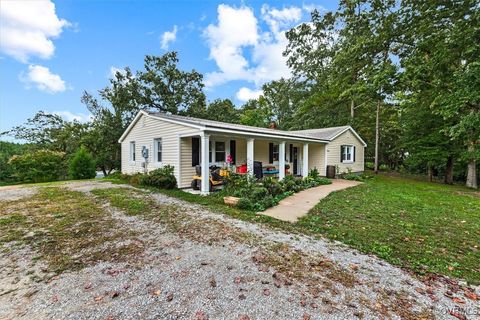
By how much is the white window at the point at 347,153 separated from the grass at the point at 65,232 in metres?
15.4

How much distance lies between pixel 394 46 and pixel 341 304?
38.6 feet

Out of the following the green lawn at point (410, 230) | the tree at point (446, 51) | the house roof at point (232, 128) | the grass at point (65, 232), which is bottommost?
the green lawn at point (410, 230)

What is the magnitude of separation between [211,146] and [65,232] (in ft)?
22.6

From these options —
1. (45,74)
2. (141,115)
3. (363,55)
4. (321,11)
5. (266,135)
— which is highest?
(321,11)

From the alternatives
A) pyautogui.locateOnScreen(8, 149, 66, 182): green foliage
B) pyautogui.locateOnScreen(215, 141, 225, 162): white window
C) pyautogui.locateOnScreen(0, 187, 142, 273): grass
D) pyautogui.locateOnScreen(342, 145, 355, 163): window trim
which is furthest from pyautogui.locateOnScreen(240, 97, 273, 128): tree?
pyautogui.locateOnScreen(0, 187, 142, 273): grass

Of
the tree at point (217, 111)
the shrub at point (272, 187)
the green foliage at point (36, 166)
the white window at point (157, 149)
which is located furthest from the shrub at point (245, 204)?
the green foliage at point (36, 166)

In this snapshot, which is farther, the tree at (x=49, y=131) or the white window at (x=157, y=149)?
the tree at (x=49, y=131)

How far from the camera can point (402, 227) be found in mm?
5281

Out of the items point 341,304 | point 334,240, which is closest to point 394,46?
point 334,240

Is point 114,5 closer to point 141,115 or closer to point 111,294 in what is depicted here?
point 141,115

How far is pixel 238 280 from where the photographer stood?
2977 mm

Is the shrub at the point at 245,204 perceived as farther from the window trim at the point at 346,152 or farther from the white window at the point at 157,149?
the window trim at the point at 346,152

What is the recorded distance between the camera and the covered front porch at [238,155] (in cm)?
952

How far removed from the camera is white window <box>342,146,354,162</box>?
16.5m
